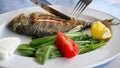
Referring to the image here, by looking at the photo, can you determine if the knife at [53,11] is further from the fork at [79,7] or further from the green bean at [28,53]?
the green bean at [28,53]

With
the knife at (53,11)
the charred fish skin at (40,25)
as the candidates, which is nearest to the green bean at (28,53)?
the charred fish skin at (40,25)

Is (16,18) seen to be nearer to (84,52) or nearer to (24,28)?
(24,28)

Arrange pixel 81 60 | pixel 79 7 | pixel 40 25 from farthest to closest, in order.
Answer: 1. pixel 79 7
2. pixel 40 25
3. pixel 81 60

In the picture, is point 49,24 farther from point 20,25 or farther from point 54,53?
point 54,53

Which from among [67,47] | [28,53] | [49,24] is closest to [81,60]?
[67,47]

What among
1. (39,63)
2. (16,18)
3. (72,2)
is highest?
(39,63)

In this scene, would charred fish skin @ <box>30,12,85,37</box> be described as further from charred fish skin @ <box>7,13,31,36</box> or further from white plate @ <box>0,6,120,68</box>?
white plate @ <box>0,6,120,68</box>

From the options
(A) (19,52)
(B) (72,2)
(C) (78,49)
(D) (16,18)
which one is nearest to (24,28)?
(D) (16,18)
